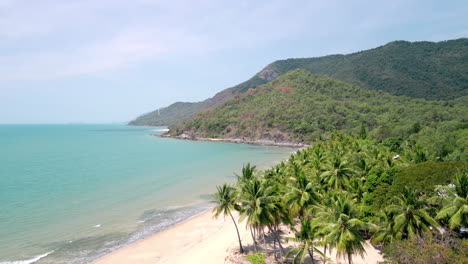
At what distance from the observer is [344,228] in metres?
21.7

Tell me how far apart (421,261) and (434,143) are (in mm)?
59002

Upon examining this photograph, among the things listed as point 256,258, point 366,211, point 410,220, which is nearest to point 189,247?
point 256,258

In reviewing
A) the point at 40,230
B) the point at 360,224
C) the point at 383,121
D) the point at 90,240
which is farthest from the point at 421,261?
the point at 383,121

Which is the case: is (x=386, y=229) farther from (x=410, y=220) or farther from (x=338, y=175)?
(x=338, y=175)

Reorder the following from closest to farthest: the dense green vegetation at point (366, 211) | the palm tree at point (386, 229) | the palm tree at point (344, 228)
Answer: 1. the palm tree at point (344, 228)
2. the dense green vegetation at point (366, 211)
3. the palm tree at point (386, 229)

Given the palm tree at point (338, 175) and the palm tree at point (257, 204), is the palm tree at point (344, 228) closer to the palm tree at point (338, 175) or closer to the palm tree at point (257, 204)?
the palm tree at point (257, 204)

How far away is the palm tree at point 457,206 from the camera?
23.8m

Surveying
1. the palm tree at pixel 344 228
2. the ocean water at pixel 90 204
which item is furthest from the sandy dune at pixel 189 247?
the palm tree at pixel 344 228

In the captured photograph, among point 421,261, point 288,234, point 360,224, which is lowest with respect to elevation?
point 288,234

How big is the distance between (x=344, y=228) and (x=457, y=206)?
11.5 m

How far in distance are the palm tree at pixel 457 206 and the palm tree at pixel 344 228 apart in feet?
28.4

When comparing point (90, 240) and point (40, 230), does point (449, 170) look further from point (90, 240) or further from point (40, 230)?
point (40, 230)

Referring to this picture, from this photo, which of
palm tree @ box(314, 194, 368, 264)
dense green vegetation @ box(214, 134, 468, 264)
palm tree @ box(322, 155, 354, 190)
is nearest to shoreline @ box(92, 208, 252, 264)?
dense green vegetation @ box(214, 134, 468, 264)

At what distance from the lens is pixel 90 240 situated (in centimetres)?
3434
